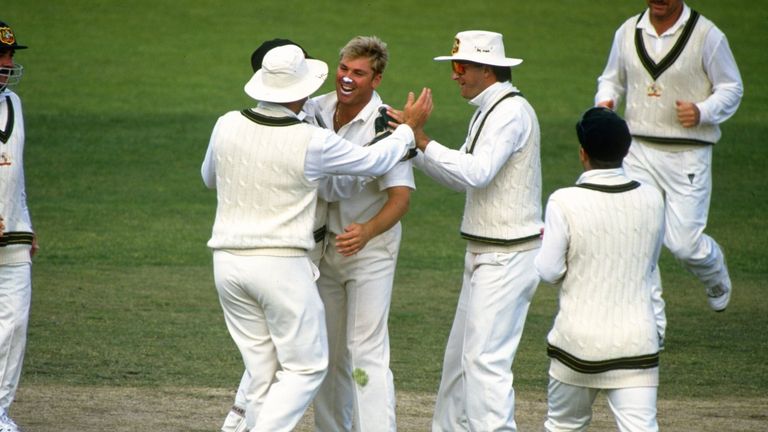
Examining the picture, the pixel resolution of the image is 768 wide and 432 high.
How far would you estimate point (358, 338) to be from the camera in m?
6.79

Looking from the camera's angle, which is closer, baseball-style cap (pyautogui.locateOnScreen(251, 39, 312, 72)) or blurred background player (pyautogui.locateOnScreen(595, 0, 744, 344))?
baseball-style cap (pyautogui.locateOnScreen(251, 39, 312, 72))

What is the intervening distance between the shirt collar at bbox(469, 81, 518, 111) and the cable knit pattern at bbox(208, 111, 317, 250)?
42.2 inches

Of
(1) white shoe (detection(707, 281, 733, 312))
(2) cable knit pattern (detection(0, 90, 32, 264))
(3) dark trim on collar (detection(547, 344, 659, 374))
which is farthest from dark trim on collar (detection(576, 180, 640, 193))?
(1) white shoe (detection(707, 281, 733, 312))

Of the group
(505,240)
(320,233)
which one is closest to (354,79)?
(320,233)

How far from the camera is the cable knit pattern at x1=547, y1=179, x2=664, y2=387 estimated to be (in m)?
5.65

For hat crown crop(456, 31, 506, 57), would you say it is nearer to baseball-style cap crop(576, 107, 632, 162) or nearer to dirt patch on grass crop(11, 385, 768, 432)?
baseball-style cap crop(576, 107, 632, 162)

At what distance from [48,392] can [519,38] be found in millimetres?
17259

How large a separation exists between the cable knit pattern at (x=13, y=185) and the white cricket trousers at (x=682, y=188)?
4234mm

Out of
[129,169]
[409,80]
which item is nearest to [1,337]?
[129,169]

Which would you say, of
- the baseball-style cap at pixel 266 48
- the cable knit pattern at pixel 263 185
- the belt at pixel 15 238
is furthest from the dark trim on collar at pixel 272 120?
the belt at pixel 15 238

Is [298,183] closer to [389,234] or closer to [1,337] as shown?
[389,234]

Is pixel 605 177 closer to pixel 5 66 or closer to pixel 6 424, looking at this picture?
pixel 5 66

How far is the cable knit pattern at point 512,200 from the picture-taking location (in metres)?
6.75

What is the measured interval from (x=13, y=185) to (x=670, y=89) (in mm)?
4480
